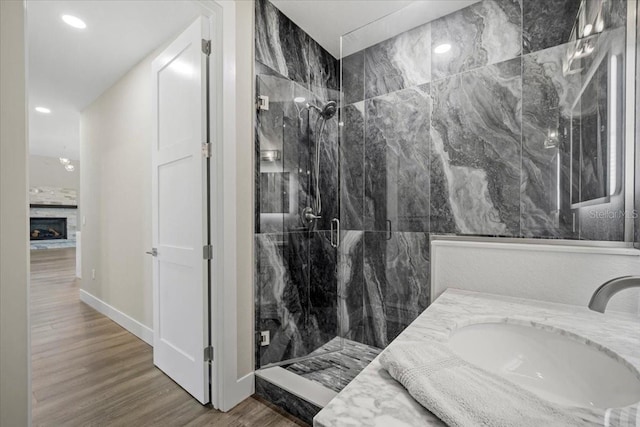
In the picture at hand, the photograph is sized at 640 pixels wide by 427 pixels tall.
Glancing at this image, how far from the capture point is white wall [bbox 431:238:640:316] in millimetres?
1058

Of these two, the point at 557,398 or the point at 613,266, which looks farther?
the point at 613,266

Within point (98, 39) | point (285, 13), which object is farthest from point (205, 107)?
point (98, 39)

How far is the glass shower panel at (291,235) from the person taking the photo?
1.94 metres

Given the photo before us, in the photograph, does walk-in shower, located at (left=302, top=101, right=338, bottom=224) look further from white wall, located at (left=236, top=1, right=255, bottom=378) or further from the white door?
the white door

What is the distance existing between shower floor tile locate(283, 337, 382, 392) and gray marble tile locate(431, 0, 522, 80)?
175 centimetres

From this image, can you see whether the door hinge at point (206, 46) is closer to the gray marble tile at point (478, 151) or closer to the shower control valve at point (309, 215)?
the shower control valve at point (309, 215)

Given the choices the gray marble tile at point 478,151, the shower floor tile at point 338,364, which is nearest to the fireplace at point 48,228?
the shower floor tile at point 338,364

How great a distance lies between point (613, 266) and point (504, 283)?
0.38 metres

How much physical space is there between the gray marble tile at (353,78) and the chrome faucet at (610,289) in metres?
1.47

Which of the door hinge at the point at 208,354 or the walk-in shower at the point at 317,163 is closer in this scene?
the door hinge at the point at 208,354

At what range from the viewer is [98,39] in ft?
7.98

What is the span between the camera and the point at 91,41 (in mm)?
2461

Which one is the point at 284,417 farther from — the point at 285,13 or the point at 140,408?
the point at 285,13

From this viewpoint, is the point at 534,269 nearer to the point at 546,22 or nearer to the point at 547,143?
the point at 547,143
